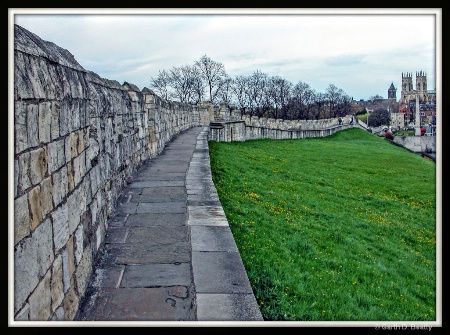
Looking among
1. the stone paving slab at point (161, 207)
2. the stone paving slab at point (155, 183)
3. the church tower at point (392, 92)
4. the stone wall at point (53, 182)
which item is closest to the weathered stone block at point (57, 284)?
the stone wall at point (53, 182)

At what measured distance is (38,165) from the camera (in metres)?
2.21

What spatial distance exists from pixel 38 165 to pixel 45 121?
0.28 m

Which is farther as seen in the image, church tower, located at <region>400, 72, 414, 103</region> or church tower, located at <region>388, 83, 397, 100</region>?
church tower, located at <region>388, 83, 397, 100</region>

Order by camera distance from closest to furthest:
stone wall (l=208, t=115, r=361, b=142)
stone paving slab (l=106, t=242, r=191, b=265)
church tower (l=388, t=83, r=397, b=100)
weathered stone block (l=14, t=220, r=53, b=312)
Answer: weathered stone block (l=14, t=220, r=53, b=312), stone paving slab (l=106, t=242, r=191, b=265), stone wall (l=208, t=115, r=361, b=142), church tower (l=388, t=83, r=397, b=100)

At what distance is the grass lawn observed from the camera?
3922 mm

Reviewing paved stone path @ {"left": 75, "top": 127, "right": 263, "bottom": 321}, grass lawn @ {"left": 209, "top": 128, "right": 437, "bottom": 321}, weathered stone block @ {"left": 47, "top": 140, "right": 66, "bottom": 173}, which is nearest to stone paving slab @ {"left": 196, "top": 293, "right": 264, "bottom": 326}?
paved stone path @ {"left": 75, "top": 127, "right": 263, "bottom": 321}

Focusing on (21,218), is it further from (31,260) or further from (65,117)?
(65,117)

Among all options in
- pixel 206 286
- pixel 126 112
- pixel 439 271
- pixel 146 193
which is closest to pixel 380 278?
pixel 439 271

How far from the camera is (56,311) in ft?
7.83

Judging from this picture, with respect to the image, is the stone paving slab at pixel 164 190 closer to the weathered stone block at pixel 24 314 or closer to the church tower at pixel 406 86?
the weathered stone block at pixel 24 314

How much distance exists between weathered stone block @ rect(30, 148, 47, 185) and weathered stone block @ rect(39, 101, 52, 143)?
74 mm

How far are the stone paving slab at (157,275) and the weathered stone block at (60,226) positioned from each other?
701 mm

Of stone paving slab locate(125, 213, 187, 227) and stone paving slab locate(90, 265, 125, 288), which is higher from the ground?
stone paving slab locate(125, 213, 187, 227)

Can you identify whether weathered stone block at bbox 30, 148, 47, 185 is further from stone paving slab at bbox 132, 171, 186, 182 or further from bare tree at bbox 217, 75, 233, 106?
bare tree at bbox 217, 75, 233, 106
